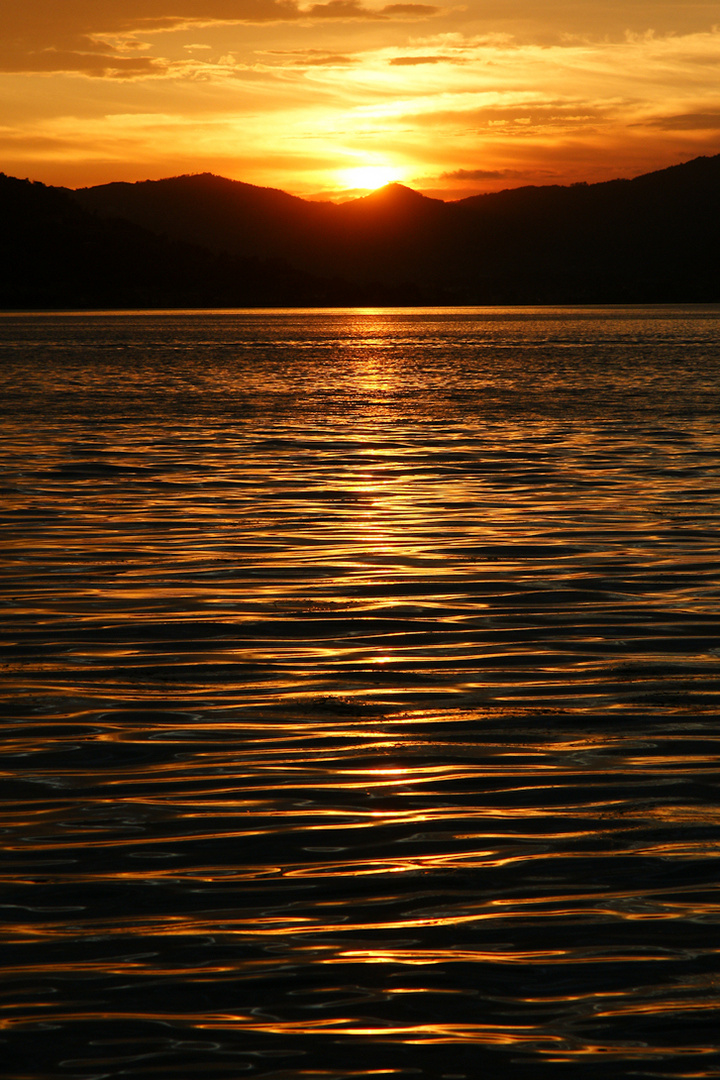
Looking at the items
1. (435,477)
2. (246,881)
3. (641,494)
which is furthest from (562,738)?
(435,477)

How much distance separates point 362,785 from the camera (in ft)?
27.7

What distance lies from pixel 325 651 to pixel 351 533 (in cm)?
639

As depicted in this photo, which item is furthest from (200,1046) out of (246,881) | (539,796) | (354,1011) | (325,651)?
(325,651)

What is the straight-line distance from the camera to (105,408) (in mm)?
40875

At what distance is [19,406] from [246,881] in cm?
3637

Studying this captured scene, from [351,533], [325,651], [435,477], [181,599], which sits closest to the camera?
[325,651]

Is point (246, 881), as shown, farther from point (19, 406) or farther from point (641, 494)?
point (19, 406)

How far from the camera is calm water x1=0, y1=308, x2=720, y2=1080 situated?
5.63 metres

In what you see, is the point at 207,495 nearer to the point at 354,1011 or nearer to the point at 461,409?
the point at 354,1011

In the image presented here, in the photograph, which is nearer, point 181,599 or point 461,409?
point 181,599

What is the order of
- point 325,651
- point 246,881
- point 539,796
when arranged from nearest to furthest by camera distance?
point 246,881 → point 539,796 → point 325,651

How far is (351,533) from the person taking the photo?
59.5ft

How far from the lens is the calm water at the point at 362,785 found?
5629 millimetres

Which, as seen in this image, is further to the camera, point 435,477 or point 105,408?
point 105,408
